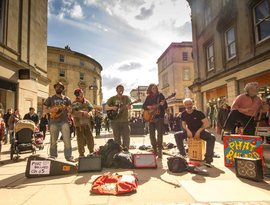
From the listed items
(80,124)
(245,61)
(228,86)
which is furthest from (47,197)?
(228,86)

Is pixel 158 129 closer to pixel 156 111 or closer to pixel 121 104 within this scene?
pixel 156 111

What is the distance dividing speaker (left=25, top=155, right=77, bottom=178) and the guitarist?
2.56m

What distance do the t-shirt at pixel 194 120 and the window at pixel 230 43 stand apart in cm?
920

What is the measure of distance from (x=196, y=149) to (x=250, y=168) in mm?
1741

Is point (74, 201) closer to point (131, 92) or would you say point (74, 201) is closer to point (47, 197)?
point (47, 197)

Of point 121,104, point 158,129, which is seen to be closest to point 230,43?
point 158,129

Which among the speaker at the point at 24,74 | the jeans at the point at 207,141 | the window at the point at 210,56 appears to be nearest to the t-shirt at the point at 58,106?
the jeans at the point at 207,141

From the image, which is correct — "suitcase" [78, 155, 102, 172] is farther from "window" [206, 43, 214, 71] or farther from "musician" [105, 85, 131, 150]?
"window" [206, 43, 214, 71]

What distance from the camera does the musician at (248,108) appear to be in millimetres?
4602

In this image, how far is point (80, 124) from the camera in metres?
5.60

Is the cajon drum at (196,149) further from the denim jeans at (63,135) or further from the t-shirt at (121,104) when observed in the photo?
the denim jeans at (63,135)

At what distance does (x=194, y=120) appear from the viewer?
5.32m

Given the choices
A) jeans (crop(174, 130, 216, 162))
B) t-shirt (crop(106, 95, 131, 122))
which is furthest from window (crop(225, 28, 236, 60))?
t-shirt (crop(106, 95, 131, 122))

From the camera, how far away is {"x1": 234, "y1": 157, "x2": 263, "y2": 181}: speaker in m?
3.47
